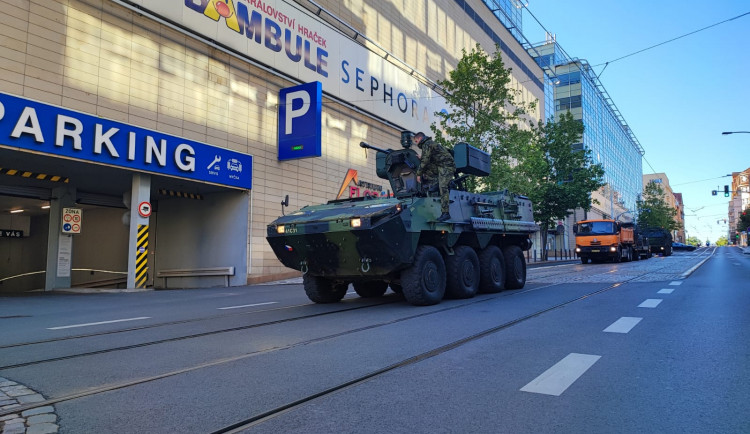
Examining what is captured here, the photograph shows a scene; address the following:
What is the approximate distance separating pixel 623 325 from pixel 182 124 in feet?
46.2

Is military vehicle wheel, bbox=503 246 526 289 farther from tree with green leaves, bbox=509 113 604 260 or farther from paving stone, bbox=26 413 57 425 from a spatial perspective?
tree with green leaves, bbox=509 113 604 260

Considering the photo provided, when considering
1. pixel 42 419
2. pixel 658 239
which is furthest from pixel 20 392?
pixel 658 239

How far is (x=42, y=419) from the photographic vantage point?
9.59 ft

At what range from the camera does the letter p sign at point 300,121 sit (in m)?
18.6

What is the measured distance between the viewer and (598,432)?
2689 millimetres

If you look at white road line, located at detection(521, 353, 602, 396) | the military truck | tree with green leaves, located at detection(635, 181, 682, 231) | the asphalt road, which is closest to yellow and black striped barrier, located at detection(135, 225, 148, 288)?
the asphalt road

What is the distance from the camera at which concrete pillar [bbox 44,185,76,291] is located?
653 inches

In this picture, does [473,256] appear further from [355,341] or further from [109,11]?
[109,11]

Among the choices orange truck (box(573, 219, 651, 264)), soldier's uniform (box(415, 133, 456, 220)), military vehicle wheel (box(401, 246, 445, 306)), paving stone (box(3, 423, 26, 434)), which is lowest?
paving stone (box(3, 423, 26, 434))

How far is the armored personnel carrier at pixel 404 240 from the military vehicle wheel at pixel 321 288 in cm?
2

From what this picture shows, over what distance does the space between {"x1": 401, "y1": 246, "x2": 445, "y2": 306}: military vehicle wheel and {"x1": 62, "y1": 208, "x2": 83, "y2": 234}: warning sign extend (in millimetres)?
13558

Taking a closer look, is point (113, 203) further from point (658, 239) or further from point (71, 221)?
point (658, 239)

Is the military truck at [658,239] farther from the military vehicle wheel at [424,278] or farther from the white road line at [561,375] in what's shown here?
the white road line at [561,375]

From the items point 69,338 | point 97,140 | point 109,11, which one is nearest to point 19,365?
point 69,338
